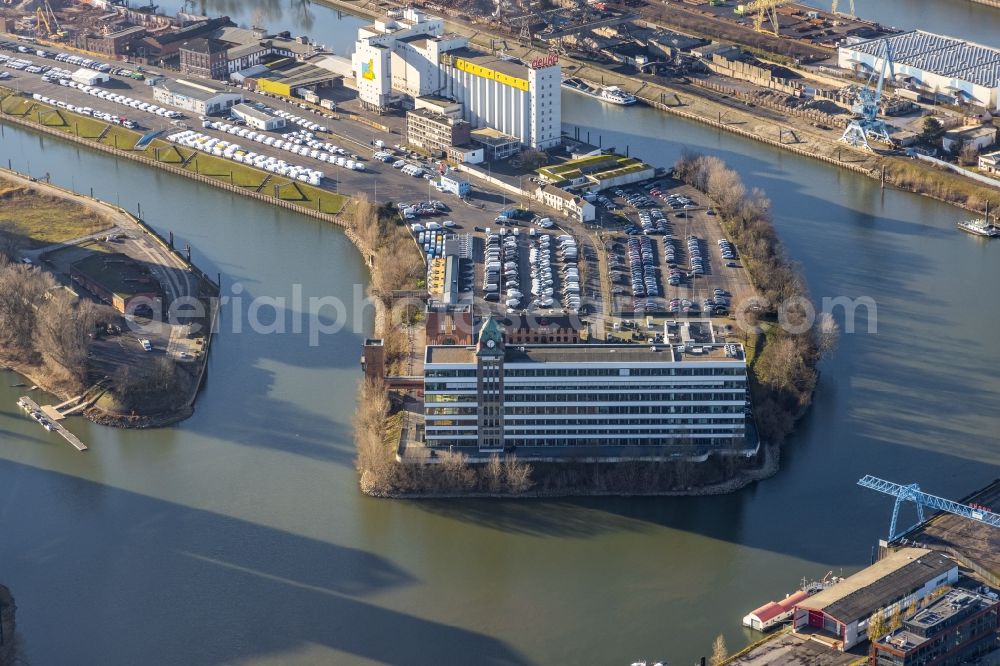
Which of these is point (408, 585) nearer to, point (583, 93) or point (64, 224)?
point (64, 224)

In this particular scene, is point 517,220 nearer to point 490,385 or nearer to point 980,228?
point 490,385

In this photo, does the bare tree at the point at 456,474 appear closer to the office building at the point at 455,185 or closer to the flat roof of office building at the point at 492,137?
the office building at the point at 455,185

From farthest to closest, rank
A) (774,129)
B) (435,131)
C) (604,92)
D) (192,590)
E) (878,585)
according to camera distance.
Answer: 1. (604,92)
2. (774,129)
3. (435,131)
4. (192,590)
5. (878,585)

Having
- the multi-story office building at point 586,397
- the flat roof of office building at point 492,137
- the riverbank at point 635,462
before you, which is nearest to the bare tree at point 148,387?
the riverbank at point 635,462

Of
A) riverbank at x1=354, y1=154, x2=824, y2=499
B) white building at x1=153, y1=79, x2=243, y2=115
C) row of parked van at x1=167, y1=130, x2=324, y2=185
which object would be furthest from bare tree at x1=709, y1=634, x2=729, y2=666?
white building at x1=153, y1=79, x2=243, y2=115

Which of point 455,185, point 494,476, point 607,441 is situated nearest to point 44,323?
point 494,476

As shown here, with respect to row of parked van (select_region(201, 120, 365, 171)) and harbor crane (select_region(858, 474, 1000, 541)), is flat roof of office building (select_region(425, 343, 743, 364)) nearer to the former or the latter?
harbor crane (select_region(858, 474, 1000, 541))
